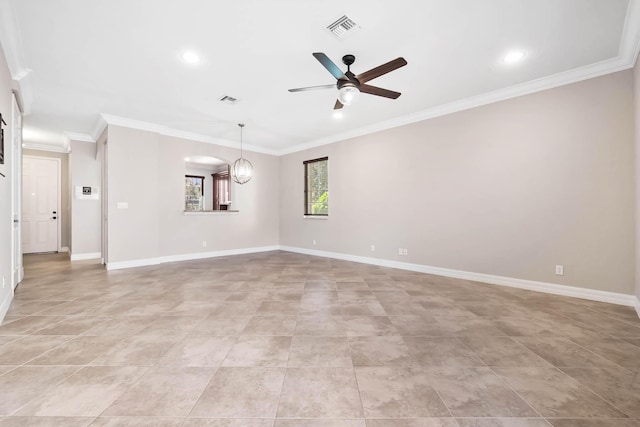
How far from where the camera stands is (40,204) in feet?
23.1

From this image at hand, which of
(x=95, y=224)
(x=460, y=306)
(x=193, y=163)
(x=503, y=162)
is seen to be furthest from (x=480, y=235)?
(x=193, y=163)

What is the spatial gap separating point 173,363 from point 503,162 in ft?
15.1

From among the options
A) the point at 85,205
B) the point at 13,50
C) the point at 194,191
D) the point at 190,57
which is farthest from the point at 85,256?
the point at 190,57

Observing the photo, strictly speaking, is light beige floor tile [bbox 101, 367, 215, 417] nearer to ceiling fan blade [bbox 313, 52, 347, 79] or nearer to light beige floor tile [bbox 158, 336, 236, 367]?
light beige floor tile [bbox 158, 336, 236, 367]

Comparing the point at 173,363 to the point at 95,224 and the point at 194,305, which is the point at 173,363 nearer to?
the point at 194,305

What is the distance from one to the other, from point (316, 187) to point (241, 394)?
223 inches

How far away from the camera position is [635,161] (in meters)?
3.11

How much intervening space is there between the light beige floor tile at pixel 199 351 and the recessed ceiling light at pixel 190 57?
294 cm

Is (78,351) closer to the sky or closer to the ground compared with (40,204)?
closer to the ground

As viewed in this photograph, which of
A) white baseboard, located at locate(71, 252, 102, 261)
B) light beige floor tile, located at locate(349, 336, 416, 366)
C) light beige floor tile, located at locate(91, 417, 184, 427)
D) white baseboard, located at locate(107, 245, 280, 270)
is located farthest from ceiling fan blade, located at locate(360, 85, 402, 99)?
white baseboard, located at locate(71, 252, 102, 261)

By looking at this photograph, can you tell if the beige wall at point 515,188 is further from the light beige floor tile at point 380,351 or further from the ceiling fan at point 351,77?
the light beige floor tile at point 380,351

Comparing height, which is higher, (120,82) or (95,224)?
(120,82)

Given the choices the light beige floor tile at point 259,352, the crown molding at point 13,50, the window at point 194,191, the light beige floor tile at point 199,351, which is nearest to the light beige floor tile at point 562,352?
the light beige floor tile at point 259,352

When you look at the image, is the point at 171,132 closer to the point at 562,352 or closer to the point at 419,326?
the point at 419,326
